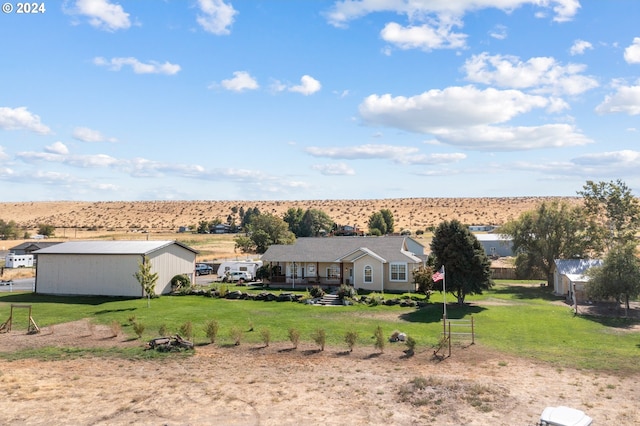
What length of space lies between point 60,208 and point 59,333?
18697 centimetres

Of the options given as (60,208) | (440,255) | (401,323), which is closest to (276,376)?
(401,323)

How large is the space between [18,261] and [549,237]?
7418cm

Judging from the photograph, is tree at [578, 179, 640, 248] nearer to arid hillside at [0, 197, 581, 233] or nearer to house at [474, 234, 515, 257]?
house at [474, 234, 515, 257]

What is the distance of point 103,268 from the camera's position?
44.2 m

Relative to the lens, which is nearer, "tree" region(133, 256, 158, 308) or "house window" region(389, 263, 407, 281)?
"tree" region(133, 256, 158, 308)

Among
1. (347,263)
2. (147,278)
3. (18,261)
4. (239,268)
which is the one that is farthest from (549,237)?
(18,261)

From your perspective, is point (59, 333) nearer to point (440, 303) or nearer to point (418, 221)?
point (440, 303)

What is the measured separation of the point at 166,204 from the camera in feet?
653

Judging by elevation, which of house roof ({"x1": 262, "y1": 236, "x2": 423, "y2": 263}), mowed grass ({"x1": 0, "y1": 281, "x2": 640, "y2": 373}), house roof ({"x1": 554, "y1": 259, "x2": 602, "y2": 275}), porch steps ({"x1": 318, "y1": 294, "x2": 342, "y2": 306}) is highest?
house roof ({"x1": 262, "y1": 236, "x2": 423, "y2": 263})

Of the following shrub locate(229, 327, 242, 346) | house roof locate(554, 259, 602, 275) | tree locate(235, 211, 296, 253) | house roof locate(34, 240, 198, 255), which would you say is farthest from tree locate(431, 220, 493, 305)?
tree locate(235, 211, 296, 253)

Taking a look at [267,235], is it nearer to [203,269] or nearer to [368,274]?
[203,269]

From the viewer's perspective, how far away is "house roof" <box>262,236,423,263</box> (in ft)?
159

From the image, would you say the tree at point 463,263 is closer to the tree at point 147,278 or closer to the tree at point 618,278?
the tree at point 618,278

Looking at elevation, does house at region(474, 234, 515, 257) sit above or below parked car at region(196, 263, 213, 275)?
above
